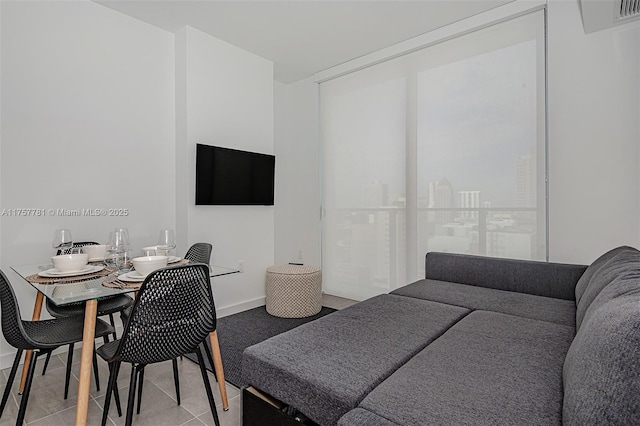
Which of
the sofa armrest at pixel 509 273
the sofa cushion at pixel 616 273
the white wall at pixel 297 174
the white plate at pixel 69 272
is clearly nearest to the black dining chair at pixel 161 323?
the white plate at pixel 69 272

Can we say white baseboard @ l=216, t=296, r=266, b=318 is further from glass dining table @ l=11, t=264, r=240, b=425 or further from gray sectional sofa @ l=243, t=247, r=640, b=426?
gray sectional sofa @ l=243, t=247, r=640, b=426

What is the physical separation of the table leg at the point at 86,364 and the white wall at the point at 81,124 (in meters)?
1.53

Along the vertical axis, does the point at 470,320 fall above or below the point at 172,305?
below

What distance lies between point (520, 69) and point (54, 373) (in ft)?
13.9

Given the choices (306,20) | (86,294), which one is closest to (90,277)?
(86,294)

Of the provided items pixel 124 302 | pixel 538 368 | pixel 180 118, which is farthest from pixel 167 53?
pixel 538 368

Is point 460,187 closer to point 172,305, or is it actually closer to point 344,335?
point 344,335

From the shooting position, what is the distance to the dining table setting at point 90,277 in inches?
61.2

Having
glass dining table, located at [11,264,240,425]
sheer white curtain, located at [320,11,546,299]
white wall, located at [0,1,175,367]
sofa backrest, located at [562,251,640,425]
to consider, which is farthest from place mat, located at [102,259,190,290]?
sheer white curtain, located at [320,11,546,299]

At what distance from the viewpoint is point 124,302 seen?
2369 mm

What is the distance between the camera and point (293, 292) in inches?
137

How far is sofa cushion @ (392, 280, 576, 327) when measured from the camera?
1.99 metres

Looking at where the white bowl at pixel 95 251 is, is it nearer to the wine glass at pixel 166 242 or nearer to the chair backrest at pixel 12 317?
the wine glass at pixel 166 242

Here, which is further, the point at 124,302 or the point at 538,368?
the point at 124,302
